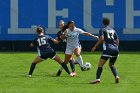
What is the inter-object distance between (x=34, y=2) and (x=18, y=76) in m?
18.9

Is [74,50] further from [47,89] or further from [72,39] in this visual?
[47,89]

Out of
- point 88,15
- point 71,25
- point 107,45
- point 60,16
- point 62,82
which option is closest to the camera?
point 107,45

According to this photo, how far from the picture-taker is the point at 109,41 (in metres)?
17.4

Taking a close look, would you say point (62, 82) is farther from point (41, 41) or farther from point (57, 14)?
point (57, 14)

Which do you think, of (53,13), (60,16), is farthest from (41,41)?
(53,13)

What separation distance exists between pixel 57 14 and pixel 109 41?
69.6ft

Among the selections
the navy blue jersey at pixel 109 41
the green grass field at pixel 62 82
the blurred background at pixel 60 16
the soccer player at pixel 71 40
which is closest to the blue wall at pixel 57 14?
the blurred background at pixel 60 16

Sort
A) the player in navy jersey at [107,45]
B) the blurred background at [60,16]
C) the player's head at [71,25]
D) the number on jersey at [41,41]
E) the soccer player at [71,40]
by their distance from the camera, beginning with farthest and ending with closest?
the blurred background at [60,16]
the soccer player at [71,40]
the number on jersey at [41,41]
the player's head at [71,25]
the player in navy jersey at [107,45]

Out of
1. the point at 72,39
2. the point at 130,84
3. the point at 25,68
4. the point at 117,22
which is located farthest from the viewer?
the point at 117,22

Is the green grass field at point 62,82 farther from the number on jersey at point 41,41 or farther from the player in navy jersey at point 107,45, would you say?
the number on jersey at point 41,41

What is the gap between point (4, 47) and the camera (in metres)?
38.6

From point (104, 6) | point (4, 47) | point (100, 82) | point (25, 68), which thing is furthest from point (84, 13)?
point (100, 82)

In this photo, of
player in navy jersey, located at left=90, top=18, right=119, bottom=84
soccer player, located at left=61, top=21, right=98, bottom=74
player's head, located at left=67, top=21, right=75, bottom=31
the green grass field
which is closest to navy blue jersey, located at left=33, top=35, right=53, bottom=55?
soccer player, located at left=61, top=21, right=98, bottom=74

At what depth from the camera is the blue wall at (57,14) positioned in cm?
3825
